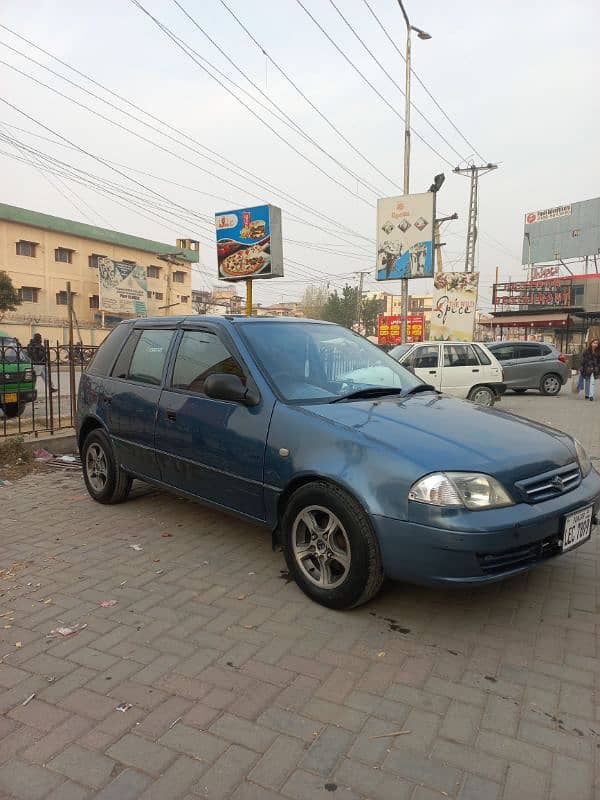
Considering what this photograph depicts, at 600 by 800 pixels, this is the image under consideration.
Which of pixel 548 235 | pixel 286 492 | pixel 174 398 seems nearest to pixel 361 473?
pixel 286 492

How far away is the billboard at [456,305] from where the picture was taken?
26.0m

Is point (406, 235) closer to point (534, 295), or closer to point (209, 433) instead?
point (209, 433)

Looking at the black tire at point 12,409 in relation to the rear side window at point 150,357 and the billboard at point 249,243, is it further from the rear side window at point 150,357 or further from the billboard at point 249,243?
the billboard at point 249,243

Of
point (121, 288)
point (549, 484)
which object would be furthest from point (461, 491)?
point (121, 288)

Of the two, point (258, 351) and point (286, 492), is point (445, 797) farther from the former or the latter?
point (258, 351)

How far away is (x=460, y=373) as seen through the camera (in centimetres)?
1272

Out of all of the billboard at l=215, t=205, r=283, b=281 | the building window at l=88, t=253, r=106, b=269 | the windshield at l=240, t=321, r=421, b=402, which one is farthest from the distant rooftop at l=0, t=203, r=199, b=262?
the windshield at l=240, t=321, r=421, b=402

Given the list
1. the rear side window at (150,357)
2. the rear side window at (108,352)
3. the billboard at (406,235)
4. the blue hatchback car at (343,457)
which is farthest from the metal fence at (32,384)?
the billboard at (406,235)

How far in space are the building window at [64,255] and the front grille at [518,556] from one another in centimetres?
4713

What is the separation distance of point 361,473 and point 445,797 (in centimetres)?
144

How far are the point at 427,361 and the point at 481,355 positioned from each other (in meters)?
1.26

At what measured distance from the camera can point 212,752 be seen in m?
2.13

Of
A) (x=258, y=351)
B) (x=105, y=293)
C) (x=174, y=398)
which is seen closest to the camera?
(x=258, y=351)

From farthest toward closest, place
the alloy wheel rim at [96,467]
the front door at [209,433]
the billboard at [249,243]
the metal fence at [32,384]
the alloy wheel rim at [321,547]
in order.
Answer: the billboard at [249,243], the metal fence at [32,384], the alloy wheel rim at [96,467], the front door at [209,433], the alloy wheel rim at [321,547]
